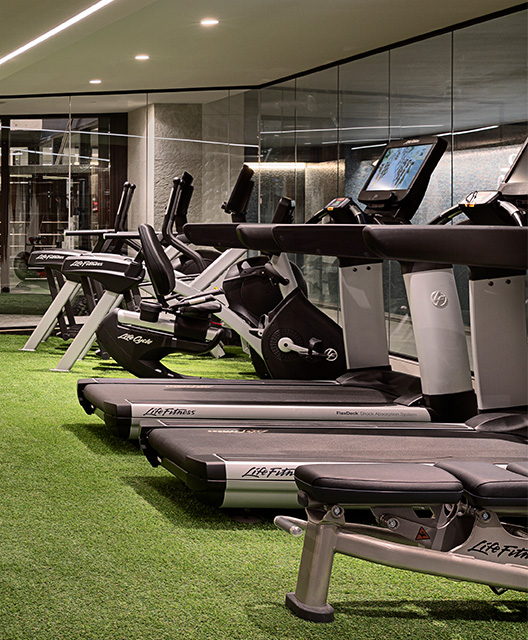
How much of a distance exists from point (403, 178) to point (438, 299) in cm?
79

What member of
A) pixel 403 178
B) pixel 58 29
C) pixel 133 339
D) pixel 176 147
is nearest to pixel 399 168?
pixel 403 178

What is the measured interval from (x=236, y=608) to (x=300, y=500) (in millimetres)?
374

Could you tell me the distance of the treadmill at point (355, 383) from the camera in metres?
3.71

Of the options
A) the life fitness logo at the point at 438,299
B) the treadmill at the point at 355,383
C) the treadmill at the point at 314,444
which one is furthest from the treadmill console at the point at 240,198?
the treadmill at the point at 314,444

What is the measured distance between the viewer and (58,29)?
6090mm

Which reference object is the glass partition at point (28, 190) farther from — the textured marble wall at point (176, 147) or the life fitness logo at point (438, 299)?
the life fitness logo at point (438, 299)

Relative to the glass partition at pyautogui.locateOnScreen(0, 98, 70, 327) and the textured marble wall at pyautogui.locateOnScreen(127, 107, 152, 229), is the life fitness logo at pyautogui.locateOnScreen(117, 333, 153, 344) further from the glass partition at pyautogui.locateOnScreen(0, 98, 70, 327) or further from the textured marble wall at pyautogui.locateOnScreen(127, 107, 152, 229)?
Result: the glass partition at pyautogui.locateOnScreen(0, 98, 70, 327)

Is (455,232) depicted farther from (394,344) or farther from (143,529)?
(394,344)

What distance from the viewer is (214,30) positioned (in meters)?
6.36

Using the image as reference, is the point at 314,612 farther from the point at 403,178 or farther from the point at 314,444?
the point at 403,178

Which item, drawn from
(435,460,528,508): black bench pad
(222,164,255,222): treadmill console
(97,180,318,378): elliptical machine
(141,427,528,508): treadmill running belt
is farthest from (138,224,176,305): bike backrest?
(435,460,528,508): black bench pad

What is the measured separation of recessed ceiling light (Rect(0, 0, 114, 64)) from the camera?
17.7 ft

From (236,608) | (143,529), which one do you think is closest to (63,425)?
(143,529)

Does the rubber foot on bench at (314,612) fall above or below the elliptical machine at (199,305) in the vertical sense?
below
